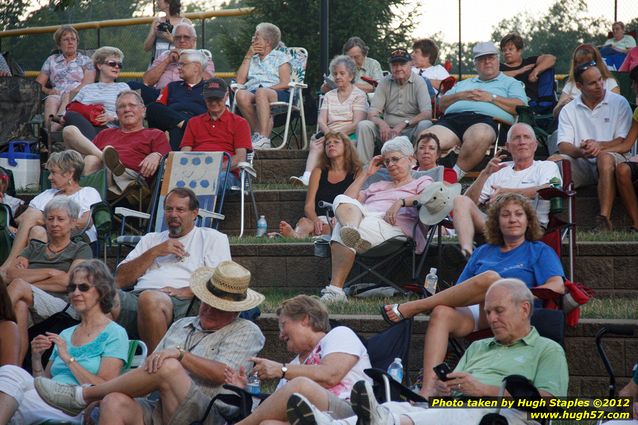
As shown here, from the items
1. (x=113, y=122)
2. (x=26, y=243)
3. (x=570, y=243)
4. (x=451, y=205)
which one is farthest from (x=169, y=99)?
(x=570, y=243)

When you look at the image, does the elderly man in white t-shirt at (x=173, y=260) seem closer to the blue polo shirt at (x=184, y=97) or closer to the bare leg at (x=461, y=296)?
the bare leg at (x=461, y=296)

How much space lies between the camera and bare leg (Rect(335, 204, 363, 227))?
812 cm

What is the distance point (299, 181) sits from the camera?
34.5 ft

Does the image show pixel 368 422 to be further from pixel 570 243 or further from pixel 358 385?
pixel 570 243

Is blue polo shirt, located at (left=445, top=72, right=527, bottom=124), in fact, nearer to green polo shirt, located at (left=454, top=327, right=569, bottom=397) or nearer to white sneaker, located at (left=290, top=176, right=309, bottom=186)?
white sneaker, located at (left=290, top=176, right=309, bottom=186)

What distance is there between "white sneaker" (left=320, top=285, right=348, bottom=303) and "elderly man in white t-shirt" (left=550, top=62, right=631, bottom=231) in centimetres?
211

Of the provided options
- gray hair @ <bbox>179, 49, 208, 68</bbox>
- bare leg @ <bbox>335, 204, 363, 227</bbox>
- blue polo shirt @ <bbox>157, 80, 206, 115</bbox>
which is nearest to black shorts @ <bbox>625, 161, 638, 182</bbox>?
bare leg @ <bbox>335, 204, 363, 227</bbox>

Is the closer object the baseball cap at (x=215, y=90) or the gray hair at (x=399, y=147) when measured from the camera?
the gray hair at (x=399, y=147)

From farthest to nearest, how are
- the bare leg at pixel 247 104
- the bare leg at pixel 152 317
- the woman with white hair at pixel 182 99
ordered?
the bare leg at pixel 247 104 → the woman with white hair at pixel 182 99 → the bare leg at pixel 152 317

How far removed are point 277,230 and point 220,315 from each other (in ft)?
11.7

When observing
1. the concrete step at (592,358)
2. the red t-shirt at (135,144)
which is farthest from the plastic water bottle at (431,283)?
the red t-shirt at (135,144)

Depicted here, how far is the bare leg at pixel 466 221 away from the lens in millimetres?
7742

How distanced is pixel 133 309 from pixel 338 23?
7.48m

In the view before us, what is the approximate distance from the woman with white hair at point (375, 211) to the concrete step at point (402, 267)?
14.3 inches
